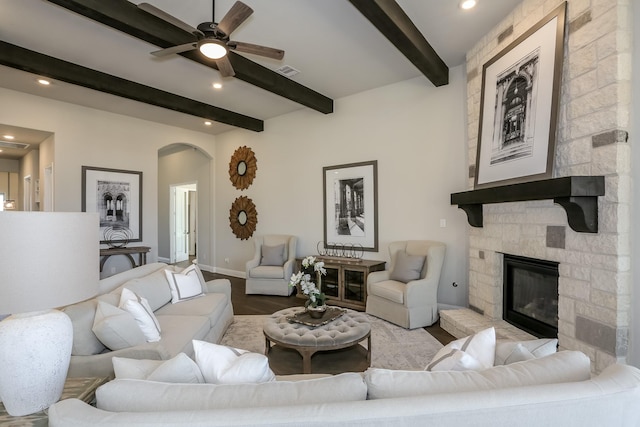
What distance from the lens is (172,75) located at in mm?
4344

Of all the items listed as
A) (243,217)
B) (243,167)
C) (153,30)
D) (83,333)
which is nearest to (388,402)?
(83,333)

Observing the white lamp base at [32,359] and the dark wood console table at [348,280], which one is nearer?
the white lamp base at [32,359]

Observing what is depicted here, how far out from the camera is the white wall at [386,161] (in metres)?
4.18

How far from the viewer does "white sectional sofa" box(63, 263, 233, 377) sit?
179 centimetres

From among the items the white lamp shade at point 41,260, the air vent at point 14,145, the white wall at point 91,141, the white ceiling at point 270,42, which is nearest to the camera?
the white lamp shade at point 41,260

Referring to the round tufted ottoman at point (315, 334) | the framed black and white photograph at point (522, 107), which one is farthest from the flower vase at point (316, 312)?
the framed black and white photograph at point (522, 107)

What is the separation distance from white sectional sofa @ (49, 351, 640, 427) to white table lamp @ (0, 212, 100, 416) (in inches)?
11.8

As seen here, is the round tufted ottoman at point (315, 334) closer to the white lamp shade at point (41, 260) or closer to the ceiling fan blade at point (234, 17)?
the white lamp shade at point (41, 260)

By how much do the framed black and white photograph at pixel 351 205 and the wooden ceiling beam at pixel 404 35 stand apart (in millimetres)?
1495

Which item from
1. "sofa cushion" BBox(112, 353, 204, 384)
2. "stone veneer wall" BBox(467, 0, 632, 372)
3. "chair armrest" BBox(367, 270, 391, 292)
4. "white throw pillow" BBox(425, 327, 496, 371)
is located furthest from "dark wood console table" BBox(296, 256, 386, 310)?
"sofa cushion" BBox(112, 353, 204, 384)

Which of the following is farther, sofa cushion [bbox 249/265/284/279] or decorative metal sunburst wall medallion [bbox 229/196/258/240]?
decorative metal sunburst wall medallion [bbox 229/196/258/240]

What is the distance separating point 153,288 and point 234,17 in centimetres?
246

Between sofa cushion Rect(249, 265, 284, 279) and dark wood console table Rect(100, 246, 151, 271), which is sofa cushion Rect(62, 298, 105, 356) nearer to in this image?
sofa cushion Rect(249, 265, 284, 279)

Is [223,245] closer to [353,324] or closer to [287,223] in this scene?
[287,223]
